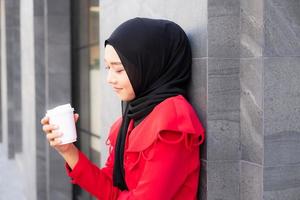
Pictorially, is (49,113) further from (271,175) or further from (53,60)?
(53,60)

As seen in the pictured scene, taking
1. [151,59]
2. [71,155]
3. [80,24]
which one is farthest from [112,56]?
[80,24]

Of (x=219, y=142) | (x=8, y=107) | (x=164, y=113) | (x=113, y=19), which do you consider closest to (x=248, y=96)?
(x=219, y=142)

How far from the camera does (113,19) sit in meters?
3.94

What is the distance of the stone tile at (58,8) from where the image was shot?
6863 millimetres

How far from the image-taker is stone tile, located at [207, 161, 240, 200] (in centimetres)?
250

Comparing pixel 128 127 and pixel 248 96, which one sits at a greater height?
pixel 248 96

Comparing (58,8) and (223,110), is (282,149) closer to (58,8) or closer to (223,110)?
(223,110)

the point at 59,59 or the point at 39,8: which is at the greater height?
the point at 39,8

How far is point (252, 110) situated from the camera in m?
2.44

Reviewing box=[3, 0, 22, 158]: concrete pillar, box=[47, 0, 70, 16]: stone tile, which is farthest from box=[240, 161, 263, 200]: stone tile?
box=[3, 0, 22, 158]: concrete pillar

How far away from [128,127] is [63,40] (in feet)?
15.1

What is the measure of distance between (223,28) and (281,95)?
43cm

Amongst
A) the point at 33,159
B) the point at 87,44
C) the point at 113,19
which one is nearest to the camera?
the point at 113,19

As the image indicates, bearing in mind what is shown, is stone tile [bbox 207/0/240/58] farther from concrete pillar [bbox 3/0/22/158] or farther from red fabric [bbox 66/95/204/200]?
concrete pillar [bbox 3/0/22/158]
